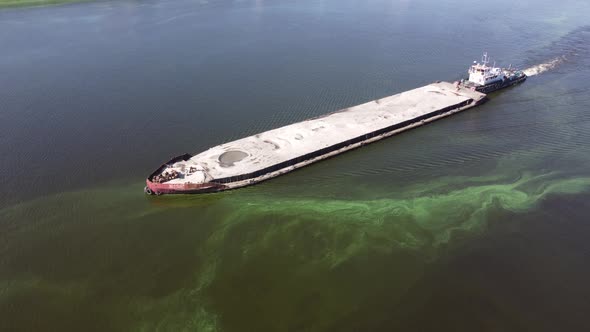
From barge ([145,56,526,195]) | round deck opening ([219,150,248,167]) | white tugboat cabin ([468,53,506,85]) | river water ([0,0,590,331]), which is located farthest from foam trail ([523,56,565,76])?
round deck opening ([219,150,248,167])

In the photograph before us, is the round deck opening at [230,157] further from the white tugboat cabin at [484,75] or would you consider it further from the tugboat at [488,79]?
the white tugboat cabin at [484,75]

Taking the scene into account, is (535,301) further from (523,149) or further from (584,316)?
(523,149)

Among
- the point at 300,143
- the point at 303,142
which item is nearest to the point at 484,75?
the point at 303,142

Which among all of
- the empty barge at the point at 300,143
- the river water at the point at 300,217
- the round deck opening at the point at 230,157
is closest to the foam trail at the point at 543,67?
the river water at the point at 300,217

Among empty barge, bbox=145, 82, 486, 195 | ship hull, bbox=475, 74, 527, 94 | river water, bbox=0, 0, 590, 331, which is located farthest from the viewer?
ship hull, bbox=475, 74, 527, 94

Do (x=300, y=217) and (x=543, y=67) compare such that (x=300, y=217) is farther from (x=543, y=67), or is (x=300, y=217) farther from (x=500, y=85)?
(x=543, y=67)

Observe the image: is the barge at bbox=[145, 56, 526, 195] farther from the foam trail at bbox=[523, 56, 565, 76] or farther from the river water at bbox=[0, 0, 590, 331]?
the foam trail at bbox=[523, 56, 565, 76]
